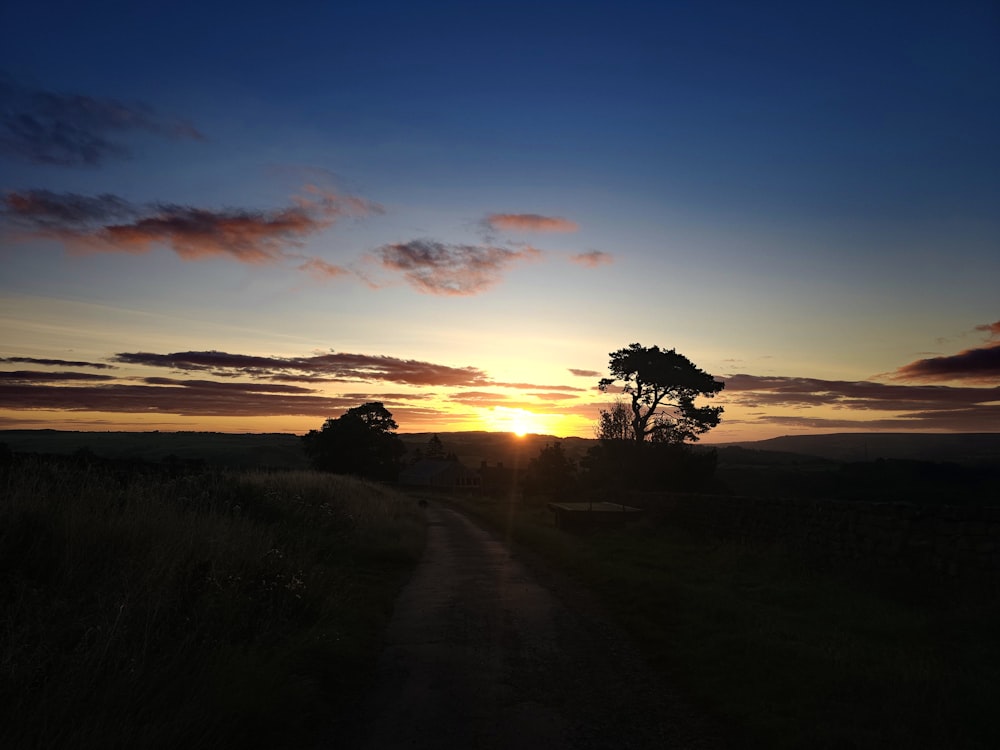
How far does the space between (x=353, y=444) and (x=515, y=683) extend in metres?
72.1

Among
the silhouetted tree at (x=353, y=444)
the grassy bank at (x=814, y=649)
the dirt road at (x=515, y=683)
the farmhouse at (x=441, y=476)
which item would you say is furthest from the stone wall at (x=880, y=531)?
the farmhouse at (x=441, y=476)

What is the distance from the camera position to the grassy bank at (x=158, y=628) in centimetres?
478

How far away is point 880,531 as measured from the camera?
1310cm

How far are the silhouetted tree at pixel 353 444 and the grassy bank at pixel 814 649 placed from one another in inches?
2532

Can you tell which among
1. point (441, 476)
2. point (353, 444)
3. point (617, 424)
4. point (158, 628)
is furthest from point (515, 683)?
point (441, 476)

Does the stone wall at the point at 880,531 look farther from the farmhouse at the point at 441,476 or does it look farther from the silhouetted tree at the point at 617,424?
the farmhouse at the point at 441,476

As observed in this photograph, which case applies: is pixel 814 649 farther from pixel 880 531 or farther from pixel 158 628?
pixel 158 628

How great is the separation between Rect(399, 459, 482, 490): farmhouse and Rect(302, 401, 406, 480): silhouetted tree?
14.3m

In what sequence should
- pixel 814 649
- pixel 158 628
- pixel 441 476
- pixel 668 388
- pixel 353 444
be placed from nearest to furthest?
pixel 158 628, pixel 814 649, pixel 668 388, pixel 353 444, pixel 441 476

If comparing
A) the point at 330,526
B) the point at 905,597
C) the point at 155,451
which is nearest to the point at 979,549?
the point at 905,597

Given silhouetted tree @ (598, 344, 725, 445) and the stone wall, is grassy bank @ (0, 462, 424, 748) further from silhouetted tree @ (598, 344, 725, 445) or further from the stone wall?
silhouetted tree @ (598, 344, 725, 445)

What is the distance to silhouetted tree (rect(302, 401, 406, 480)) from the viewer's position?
7619cm

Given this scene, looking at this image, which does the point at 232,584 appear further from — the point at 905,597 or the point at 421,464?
the point at 421,464

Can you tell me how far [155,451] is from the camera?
92688 millimetres
